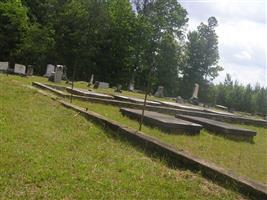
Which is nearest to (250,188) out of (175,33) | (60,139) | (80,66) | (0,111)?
(60,139)

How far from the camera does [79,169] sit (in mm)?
4922

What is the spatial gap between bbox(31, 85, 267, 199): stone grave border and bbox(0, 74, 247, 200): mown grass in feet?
0.63

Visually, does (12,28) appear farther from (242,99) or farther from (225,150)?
(225,150)

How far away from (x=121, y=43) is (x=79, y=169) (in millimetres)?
34833

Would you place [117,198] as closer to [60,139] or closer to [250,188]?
[250,188]

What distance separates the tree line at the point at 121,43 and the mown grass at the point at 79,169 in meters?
27.2

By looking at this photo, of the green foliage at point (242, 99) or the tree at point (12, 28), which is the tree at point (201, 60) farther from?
the tree at point (12, 28)

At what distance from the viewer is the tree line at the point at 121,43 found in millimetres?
36500

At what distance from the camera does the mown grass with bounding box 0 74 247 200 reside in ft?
13.8

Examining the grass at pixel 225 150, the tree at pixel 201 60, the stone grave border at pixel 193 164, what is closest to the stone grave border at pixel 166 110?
the grass at pixel 225 150

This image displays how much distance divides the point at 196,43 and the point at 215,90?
5840 mm

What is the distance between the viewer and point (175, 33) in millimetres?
42719

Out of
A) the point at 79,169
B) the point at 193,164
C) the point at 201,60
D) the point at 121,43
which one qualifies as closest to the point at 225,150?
the point at 193,164

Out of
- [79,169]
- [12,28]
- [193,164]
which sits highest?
[12,28]
